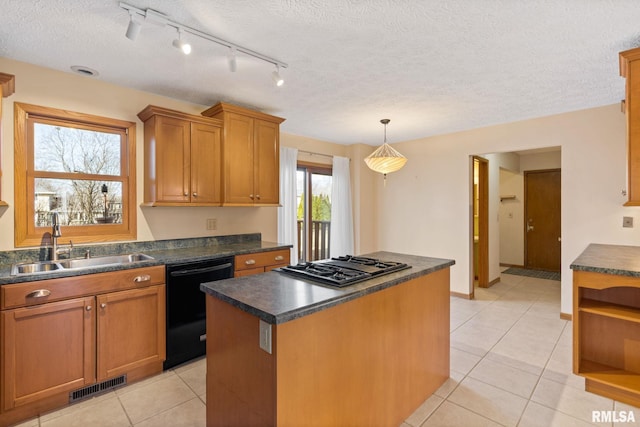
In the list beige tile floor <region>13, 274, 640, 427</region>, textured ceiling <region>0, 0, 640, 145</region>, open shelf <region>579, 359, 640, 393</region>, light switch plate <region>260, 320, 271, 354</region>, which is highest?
textured ceiling <region>0, 0, 640, 145</region>

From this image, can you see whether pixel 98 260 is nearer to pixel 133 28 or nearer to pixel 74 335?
pixel 74 335

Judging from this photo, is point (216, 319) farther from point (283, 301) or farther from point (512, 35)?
point (512, 35)

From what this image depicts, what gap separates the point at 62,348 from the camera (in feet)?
6.65

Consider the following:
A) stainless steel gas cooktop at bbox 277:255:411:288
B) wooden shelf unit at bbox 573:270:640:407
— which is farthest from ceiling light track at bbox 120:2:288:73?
wooden shelf unit at bbox 573:270:640:407

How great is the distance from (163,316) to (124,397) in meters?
0.57

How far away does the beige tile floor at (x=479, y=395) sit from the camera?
1.95m

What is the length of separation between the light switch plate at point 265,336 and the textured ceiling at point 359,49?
5.38 feet

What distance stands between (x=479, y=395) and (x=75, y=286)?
2840 mm

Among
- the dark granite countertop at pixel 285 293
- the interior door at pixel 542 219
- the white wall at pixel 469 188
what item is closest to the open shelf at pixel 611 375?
the dark granite countertop at pixel 285 293

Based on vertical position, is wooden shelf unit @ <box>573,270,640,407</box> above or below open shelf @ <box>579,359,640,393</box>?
above

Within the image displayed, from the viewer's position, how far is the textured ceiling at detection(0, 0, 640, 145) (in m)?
1.74

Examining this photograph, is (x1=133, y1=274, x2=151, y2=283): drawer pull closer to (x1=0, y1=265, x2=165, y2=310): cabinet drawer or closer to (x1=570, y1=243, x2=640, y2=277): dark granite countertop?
(x1=0, y1=265, x2=165, y2=310): cabinet drawer

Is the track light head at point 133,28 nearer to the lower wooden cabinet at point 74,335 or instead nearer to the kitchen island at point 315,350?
the kitchen island at point 315,350

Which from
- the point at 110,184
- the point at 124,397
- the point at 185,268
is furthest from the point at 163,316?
the point at 110,184
